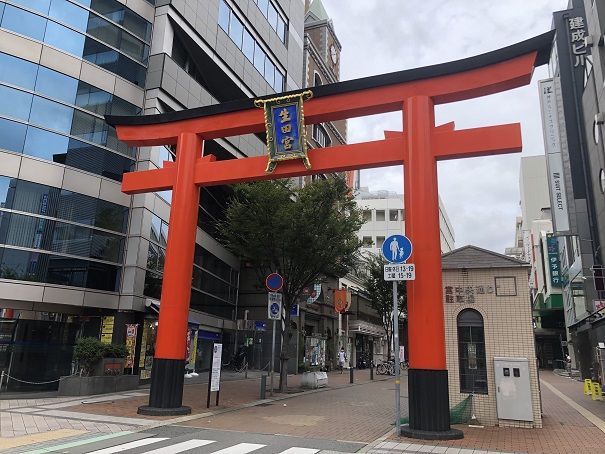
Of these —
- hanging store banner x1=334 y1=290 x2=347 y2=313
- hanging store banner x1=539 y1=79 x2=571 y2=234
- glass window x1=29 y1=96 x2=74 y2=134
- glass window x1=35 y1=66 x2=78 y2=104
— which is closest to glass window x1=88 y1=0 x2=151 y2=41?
glass window x1=35 y1=66 x2=78 y2=104

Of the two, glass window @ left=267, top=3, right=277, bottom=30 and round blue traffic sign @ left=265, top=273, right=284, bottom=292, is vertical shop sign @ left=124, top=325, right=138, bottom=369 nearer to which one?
round blue traffic sign @ left=265, top=273, right=284, bottom=292

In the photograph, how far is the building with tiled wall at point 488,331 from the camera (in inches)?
432

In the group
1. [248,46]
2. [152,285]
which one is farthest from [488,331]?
[248,46]

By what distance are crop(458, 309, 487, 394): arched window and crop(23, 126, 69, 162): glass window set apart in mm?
14362

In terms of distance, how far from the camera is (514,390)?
10664 millimetres

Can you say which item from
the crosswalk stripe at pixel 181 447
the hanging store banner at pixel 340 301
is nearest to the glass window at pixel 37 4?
the crosswalk stripe at pixel 181 447

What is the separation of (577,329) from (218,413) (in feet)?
102

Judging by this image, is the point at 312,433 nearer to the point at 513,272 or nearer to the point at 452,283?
the point at 452,283

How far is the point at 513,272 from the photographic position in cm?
1164

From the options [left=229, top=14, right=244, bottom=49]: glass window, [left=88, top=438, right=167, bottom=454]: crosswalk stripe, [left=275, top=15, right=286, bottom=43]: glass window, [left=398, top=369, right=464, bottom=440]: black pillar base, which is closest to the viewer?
[left=88, top=438, right=167, bottom=454]: crosswalk stripe

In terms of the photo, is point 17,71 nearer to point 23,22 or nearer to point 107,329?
point 23,22

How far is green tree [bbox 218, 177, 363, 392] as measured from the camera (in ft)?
57.4

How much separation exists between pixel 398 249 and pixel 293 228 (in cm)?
801

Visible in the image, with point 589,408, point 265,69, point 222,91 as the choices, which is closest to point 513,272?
point 589,408
